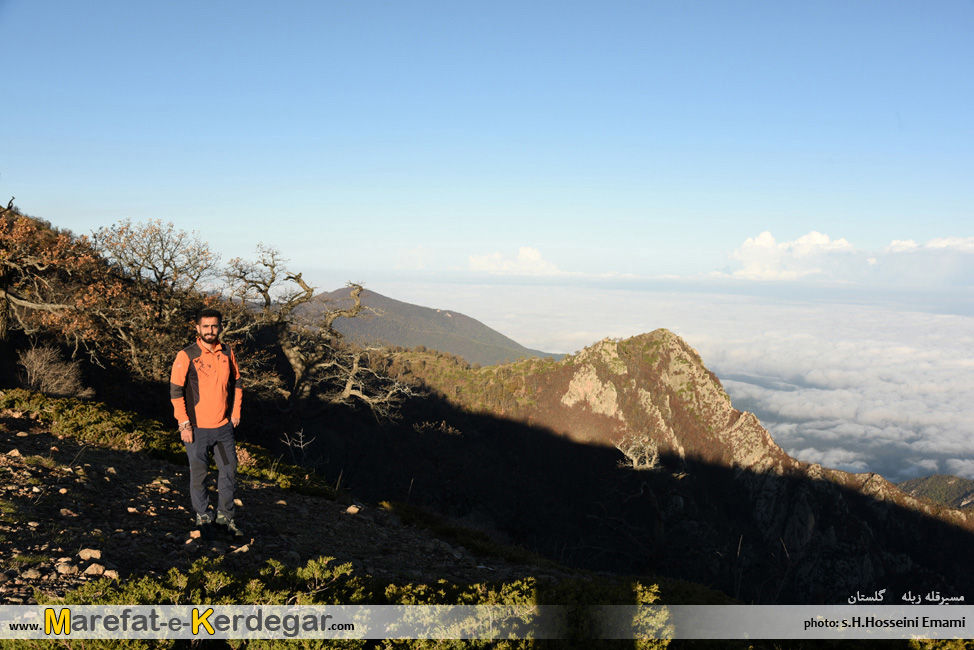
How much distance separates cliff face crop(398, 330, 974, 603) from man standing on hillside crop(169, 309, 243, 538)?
1786 inches

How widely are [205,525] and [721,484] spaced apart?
6000cm

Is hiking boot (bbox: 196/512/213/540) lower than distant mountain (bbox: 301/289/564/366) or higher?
higher

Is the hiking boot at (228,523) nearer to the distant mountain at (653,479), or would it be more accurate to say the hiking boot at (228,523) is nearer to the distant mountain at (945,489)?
the distant mountain at (653,479)

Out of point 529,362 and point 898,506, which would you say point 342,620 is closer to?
point 529,362

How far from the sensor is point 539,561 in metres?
10.7

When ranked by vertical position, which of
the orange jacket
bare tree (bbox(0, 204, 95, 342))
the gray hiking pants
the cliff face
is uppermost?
bare tree (bbox(0, 204, 95, 342))

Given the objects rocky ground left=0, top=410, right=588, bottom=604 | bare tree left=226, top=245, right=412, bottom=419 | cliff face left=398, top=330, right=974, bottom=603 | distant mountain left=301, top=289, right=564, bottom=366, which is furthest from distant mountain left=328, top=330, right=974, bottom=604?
distant mountain left=301, top=289, right=564, bottom=366

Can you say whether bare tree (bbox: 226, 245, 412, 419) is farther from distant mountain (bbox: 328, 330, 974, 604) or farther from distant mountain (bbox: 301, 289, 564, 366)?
distant mountain (bbox: 301, 289, 564, 366)

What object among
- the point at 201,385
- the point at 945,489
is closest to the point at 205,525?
the point at 201,385

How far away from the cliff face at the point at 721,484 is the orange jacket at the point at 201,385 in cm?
4594

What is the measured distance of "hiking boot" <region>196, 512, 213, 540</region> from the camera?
6.69 m

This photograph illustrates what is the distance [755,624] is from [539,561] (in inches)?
194

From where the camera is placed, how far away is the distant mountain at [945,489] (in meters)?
151

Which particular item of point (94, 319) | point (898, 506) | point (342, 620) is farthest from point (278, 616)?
point (898, 506)
